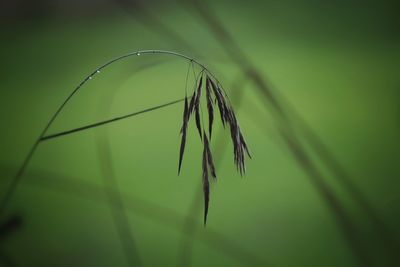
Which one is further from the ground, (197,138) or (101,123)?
(101,123)

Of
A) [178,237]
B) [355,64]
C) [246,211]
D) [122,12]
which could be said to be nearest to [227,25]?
[122,12]

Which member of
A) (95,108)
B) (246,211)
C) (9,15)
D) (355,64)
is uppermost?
(9,15)

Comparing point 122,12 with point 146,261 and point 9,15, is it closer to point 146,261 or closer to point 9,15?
point 9,15

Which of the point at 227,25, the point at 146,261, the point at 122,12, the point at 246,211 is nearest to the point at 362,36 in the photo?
the point at 227,25

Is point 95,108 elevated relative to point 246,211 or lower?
elevated

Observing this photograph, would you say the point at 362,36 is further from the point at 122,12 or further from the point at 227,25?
the point at 122,12

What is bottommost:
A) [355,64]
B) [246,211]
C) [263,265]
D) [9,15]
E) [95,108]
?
[263,265]

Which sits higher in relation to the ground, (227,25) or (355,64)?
(227,25)
